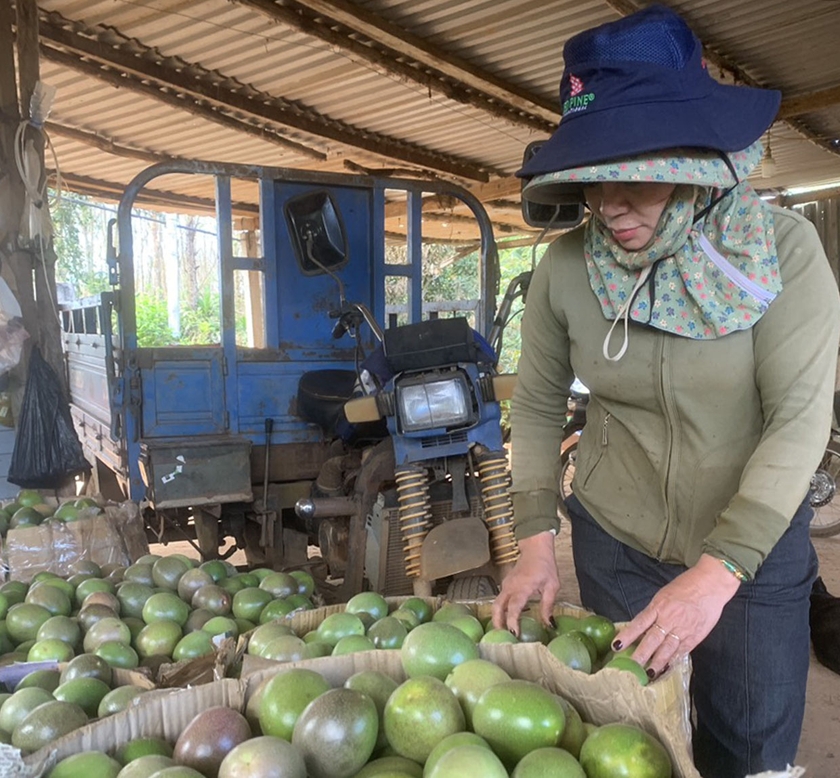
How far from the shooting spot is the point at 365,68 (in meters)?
4.77

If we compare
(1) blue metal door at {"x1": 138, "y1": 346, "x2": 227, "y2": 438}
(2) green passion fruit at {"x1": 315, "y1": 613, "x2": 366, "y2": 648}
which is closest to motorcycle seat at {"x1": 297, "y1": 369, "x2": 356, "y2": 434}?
(1) blue metal door at {"x1": 138, "y1": 346, "x2": 227, "y2": 438}

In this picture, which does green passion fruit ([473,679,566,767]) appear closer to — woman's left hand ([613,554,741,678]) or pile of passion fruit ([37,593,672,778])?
pile of passion fruit ([37,593,672,778])

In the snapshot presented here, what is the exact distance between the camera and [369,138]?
613cm

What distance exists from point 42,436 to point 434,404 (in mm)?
2239

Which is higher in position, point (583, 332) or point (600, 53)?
point (600, 53)

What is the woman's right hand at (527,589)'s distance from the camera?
1.57 metres

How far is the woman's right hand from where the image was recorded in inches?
61.7

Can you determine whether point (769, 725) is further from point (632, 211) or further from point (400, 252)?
point (400, 252)

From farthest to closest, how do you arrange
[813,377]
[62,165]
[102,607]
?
[62,165]
[102,607]
[813,377]

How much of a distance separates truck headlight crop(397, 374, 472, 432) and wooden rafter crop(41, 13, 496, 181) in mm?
2922

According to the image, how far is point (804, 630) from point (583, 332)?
0.79m

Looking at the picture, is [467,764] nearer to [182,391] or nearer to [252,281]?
[182,391]

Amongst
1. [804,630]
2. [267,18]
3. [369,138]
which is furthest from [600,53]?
[369,138]

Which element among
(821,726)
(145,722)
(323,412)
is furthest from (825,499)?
(145,722)
